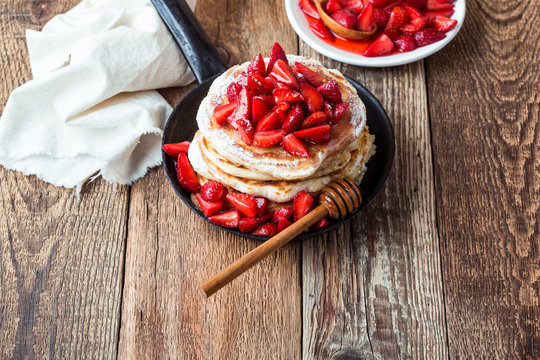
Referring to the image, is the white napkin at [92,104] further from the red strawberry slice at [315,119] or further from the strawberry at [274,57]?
the red strawberry slice at [315,119]

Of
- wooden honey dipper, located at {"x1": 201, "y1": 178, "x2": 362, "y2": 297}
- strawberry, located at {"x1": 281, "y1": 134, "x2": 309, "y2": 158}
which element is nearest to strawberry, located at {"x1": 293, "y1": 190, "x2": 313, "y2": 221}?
wooden honey dipper, located at {"x1": 201, "y1": 178, "x2": 362, "y2": 297}

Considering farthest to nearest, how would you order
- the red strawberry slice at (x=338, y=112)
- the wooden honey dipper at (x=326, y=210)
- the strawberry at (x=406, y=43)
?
the strawberry at (x=406, y=43) → the red strawberry slice at (x=338, y=112) → the wooden honey dipper at (x=326, y=210)

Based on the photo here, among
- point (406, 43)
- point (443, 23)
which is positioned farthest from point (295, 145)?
point (443, 23)

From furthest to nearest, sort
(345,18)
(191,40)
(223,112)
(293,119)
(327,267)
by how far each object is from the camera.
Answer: (345,18) → (191,40) → (327,267) → (223,112) → (293,119)

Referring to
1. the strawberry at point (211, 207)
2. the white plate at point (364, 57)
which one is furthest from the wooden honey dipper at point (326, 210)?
the white plate at point (364, 57)

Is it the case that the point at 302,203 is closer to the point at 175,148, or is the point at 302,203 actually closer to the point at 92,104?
the point at 175,148

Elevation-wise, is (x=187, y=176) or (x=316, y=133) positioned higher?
(x=316, y=133)

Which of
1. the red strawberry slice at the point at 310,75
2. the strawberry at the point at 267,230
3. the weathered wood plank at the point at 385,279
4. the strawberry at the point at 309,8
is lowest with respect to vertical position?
the weathered wood plank at the point at 385,279

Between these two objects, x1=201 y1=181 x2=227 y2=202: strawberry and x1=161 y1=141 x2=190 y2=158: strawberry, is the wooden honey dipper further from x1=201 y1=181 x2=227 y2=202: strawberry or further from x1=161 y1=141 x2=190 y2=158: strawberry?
x1=161 y1=141 x2=190 y2=158: strawberry
